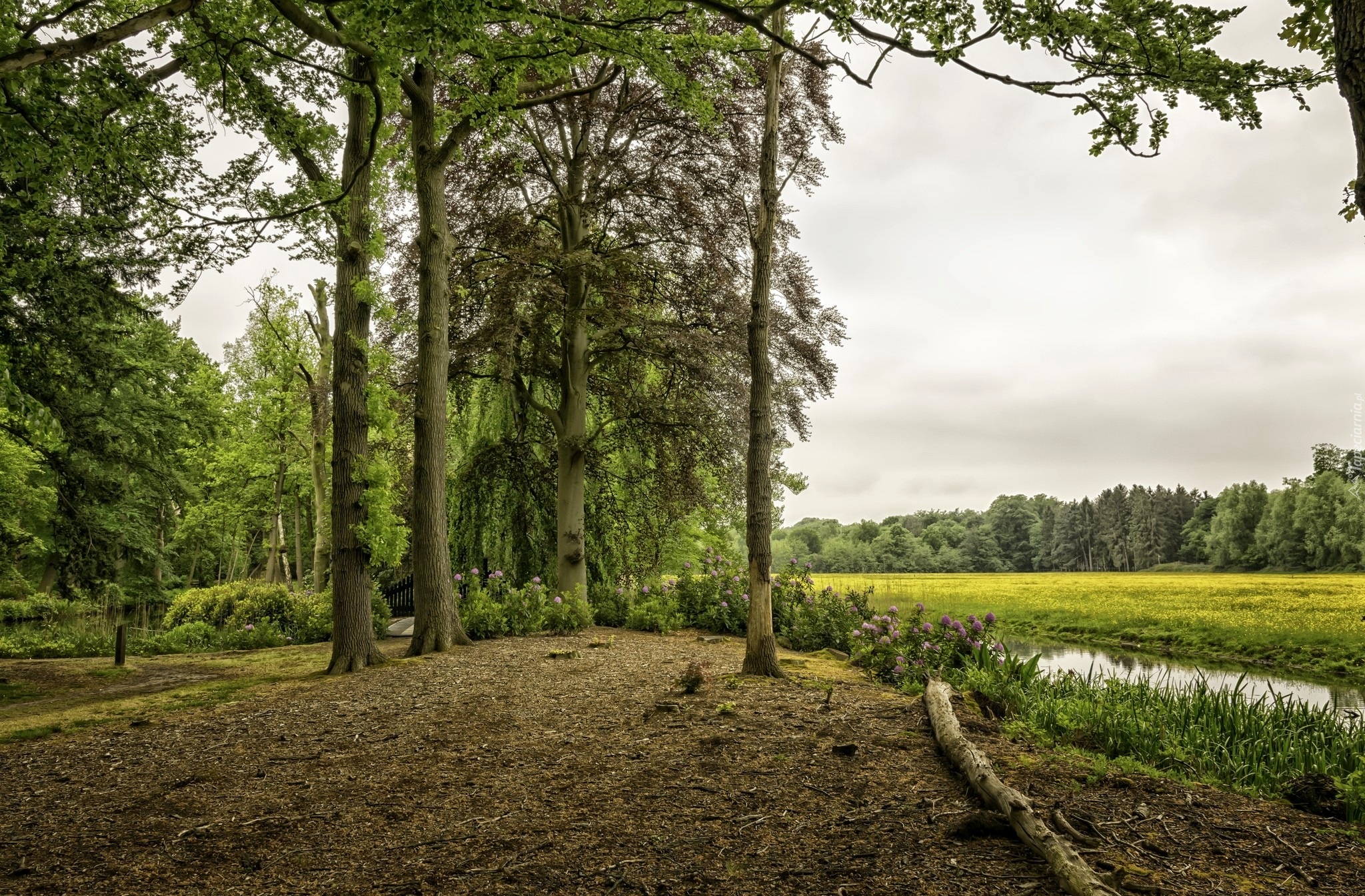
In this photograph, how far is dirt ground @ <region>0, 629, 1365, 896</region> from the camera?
2.77 m

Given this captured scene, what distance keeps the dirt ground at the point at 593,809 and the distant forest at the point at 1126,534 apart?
47053mm

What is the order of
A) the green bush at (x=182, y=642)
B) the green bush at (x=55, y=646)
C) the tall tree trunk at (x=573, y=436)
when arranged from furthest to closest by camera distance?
the tall tree trunk at (x=573, y=436) < the green bush at (x=182, y=642) < the green bush at (x=55, y=646)

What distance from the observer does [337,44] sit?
6.81 m

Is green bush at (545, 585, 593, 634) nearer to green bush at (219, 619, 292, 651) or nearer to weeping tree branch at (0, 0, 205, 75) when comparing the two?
green bush at (219, 619, 292, 651)

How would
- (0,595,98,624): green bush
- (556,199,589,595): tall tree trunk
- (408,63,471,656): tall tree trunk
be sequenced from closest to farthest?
1. (408,63,471,656): tall tree trunk
2. (556,199,589,595): tall tree trunk
3. (0,595,98,624): green bush

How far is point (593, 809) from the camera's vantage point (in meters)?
3.49

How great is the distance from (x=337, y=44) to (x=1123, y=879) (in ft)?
27.7

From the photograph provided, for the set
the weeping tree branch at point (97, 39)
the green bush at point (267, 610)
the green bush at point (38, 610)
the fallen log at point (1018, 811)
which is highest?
the weeping tree branch at point (97, 39)

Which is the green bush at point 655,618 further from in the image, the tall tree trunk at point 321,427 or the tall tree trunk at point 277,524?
the tall tree trunk at point 277,524

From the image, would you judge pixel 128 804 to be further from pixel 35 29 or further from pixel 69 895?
pixel 35 29

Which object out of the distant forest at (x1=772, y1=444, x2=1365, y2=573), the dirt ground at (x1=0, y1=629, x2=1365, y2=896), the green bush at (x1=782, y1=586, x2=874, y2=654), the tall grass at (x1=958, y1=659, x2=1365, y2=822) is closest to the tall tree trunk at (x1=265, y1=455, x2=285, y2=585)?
the green bush at (x1=782, y1=586, x2=874, y2=654)

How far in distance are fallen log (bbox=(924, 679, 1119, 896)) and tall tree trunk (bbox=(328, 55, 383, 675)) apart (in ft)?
19.8

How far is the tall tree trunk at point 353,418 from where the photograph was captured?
7637 millimetres

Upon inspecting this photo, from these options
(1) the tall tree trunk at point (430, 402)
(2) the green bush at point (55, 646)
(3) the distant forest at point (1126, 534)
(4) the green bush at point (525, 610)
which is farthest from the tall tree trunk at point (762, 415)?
(3) the distant forest at point (1126, 534)
